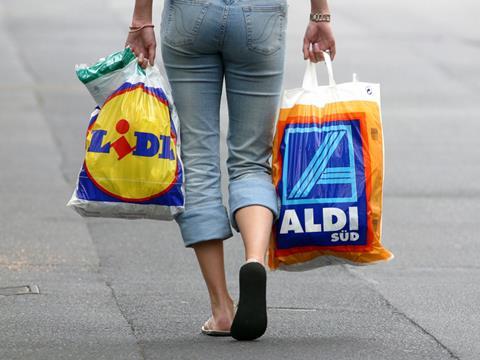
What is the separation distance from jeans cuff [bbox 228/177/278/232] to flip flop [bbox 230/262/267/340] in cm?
31

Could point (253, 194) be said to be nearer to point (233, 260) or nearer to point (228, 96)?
point (228, 96)

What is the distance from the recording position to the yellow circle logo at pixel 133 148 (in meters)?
4.77

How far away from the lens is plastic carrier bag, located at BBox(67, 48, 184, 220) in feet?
15.6

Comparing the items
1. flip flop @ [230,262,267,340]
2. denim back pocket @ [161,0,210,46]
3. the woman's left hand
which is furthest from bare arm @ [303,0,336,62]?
flip flop @ [230,262,267,340]

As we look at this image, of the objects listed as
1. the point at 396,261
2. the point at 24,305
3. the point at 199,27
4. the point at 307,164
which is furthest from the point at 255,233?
the point at 396,261

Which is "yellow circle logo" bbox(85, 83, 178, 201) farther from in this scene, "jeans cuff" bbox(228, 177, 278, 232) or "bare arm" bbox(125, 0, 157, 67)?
"jeans cuff" bbox(228, 177, 278, 232)

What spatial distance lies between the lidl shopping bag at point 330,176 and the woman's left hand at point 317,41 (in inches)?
2.0

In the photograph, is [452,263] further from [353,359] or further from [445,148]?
[445,148]

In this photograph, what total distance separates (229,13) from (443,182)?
15.2ft

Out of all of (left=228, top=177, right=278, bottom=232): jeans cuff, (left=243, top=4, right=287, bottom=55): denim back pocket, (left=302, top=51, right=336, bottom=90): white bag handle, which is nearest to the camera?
(left=243, top=4, right=287, bottom=55): denim back pocket

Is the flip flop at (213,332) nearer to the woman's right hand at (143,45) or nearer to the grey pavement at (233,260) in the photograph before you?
the grey pavement at (233,260)

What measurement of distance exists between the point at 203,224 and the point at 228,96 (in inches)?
19.3

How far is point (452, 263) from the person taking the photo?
266 inches

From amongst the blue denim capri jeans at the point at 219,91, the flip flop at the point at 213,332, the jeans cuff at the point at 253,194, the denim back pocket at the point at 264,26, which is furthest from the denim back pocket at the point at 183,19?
the flip flop at the point at 213,332
